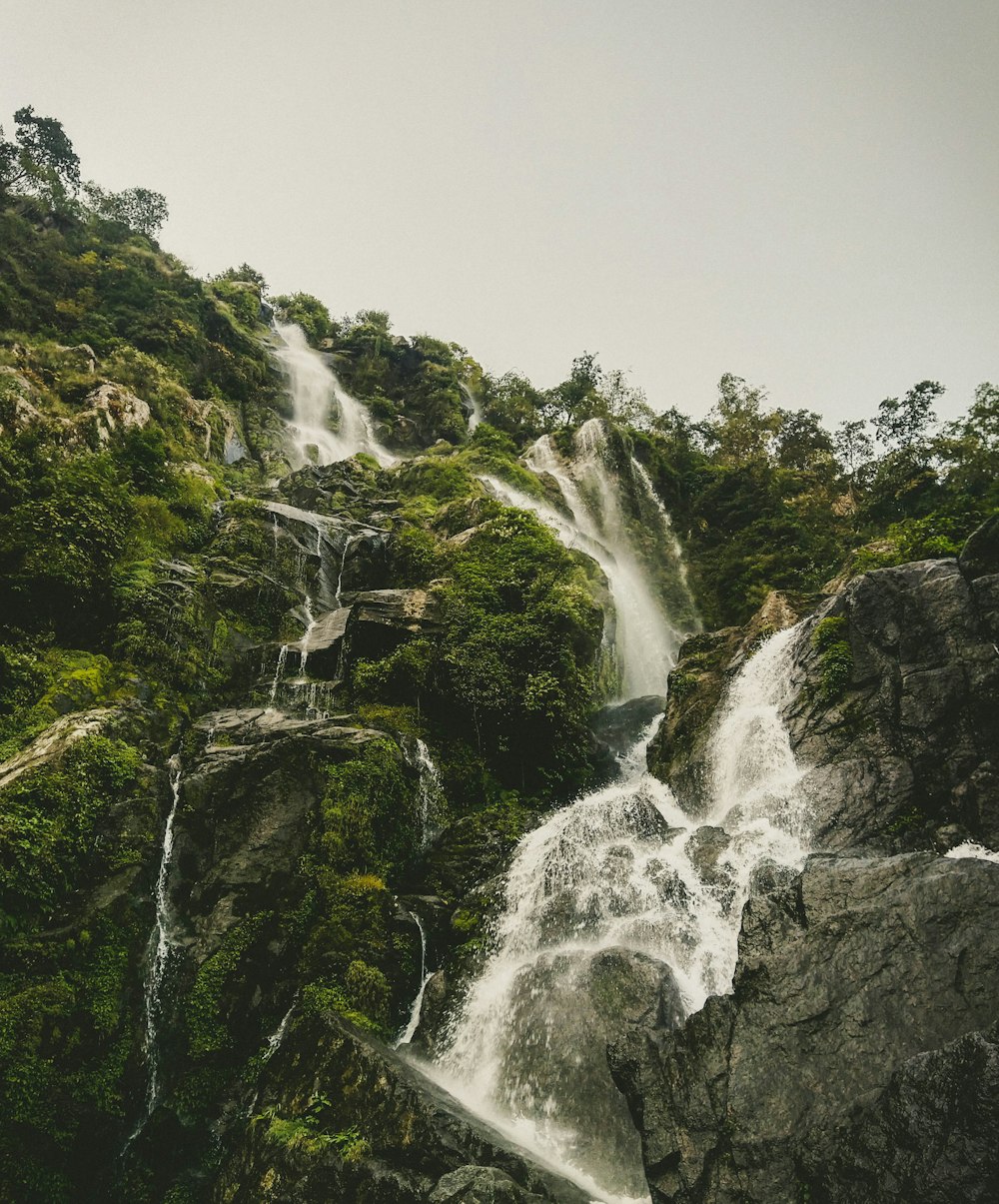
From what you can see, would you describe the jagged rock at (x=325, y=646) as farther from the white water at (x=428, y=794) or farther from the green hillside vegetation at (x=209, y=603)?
the white water at (x=428, y=794)

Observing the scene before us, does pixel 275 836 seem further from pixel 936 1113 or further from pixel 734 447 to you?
pixel 734 447

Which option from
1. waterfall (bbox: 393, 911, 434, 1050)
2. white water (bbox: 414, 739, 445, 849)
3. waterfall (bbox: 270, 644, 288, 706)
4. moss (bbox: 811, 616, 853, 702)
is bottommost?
waterfall (bbox: 393, 911, 434, 1050)

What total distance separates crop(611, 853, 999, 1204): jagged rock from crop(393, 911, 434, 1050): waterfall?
4.33 metres

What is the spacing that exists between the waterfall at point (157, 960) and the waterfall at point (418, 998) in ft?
10.7

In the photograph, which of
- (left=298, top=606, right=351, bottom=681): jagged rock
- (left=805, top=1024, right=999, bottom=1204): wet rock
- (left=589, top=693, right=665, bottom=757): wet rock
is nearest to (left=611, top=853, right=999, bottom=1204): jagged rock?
(left=805, top=1024, right=999, bottom=1204): wet rock

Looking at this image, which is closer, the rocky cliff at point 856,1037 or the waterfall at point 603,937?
the rocky cliff at point 856,1037

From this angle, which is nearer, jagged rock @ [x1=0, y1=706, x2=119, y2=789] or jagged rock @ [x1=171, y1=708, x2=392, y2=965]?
jagged rock @ [x1=0, y1=706, x2=119, y2=789]

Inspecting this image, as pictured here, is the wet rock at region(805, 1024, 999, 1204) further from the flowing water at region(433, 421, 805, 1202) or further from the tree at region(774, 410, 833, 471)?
the tree at region(774, 410, 833, 471)

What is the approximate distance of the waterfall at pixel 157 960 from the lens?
820 centimetres

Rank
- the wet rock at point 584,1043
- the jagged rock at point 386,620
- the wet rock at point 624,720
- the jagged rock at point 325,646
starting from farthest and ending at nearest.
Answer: the wet rock at point 624,720 → the jagged rock at point 386,620 → the jagged rock at point 325,646 → the wet rock at point 584,1043

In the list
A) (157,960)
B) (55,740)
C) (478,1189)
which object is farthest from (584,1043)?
(55,740)

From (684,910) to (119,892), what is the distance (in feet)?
28.3

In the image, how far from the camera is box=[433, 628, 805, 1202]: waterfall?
7.51 meters

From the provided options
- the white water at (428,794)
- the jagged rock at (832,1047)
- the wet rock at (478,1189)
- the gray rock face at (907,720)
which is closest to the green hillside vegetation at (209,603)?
the white water at (428,794)
